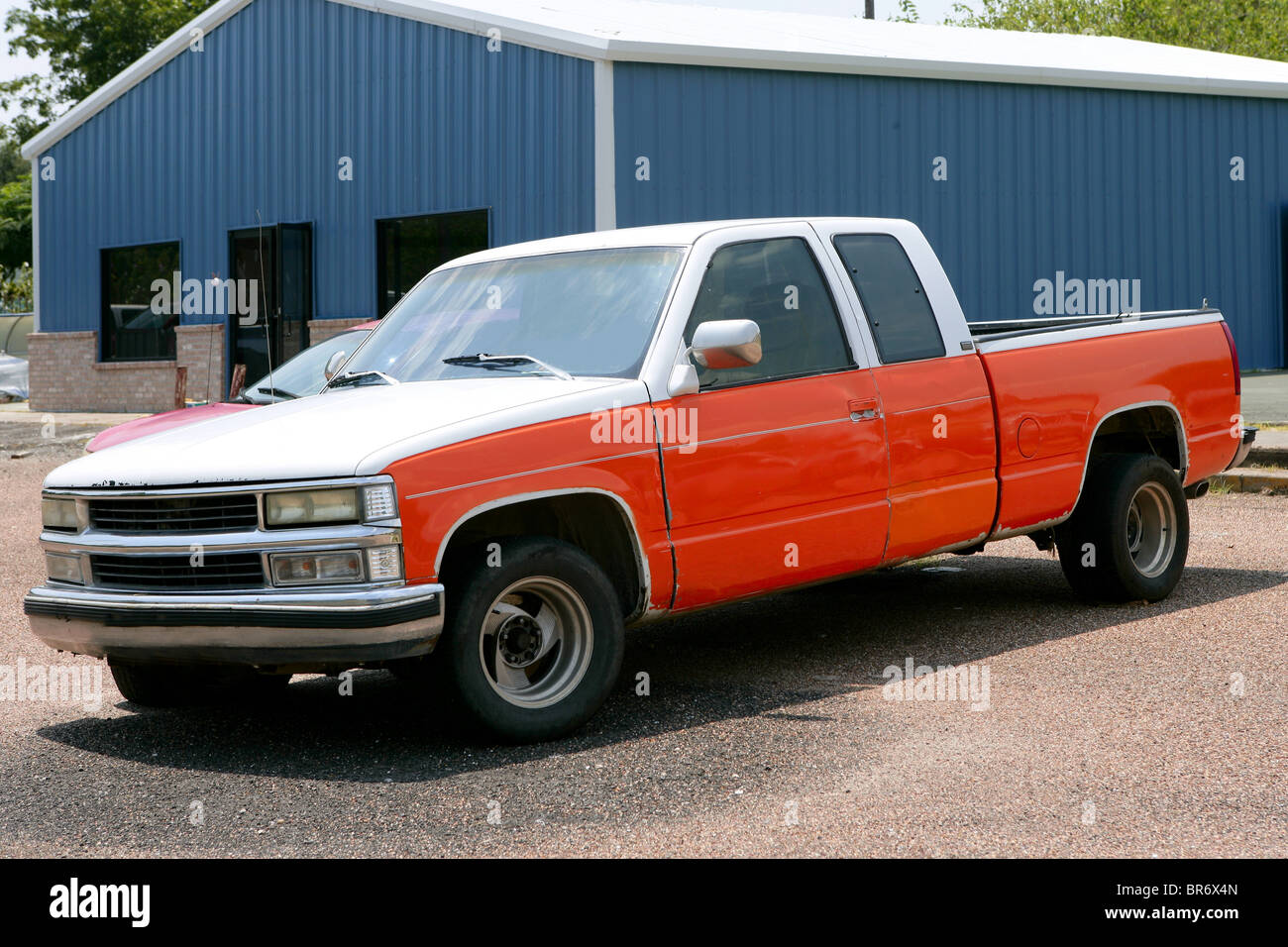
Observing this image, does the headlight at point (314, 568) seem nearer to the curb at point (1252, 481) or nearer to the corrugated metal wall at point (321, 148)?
the curb at point (1252, 481)

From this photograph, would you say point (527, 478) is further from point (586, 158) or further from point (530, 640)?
point (586, 158)

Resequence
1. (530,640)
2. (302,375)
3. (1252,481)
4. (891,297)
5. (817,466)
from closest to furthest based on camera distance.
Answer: (530,640) < (817,466) < (891,297) < (302,375) < (1252,481)

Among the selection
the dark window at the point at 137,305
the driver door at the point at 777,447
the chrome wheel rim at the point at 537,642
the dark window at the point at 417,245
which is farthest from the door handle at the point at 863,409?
the dark window at the point at 137,305

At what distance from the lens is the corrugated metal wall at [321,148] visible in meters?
18.4

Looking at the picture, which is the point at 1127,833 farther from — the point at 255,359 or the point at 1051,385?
the point at 255,359

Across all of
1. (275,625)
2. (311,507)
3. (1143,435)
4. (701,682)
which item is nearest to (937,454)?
(701,682)

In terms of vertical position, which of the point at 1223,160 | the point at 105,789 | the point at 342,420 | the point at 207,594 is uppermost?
the point at 1223,160

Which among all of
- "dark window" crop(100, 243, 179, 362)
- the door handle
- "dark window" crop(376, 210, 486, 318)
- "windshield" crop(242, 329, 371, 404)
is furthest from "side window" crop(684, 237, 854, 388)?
"dark window" crop(100, 243, 179, 362)

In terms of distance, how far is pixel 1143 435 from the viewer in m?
7.81

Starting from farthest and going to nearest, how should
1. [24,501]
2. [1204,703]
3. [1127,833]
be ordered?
1. [24,501]
2. [1204,703]
3. [1127,833]

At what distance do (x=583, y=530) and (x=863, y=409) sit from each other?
132cm

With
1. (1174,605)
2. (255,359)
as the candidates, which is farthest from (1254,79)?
(1174,605)

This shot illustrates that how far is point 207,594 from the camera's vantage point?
16.2 feet

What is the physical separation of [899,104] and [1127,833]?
54.0 feet
